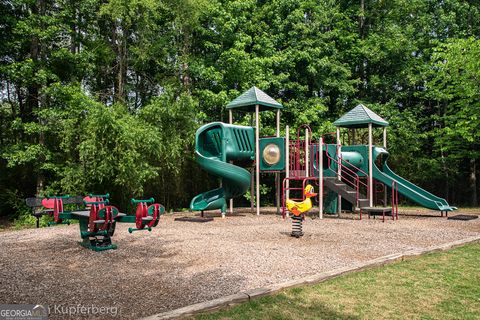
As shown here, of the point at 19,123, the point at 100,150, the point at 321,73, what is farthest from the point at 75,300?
the point at 321,73

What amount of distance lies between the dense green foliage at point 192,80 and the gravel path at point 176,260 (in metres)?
5.27

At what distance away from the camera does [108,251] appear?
Result: 7.85 metres

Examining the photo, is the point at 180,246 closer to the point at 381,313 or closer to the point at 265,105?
the point at 381,313

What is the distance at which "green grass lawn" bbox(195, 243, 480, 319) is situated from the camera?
4.22 m

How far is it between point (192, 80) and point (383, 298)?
20.2 metres

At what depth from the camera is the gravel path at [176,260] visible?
491 centimetres

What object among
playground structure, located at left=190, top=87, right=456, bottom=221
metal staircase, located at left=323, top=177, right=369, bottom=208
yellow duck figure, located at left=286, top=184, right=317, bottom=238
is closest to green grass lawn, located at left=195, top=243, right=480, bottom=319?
yellow duck figure, located at left=286, top=184, right=317, bottom=238

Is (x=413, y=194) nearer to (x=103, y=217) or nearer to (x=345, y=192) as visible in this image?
(x=345, y=192)

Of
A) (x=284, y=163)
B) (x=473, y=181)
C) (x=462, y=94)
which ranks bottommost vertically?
(x=473, y=181)

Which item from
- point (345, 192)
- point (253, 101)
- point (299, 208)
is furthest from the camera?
point (253, 101)

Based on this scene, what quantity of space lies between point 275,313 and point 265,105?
12671mm

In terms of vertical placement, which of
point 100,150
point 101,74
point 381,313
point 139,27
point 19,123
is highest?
point 139,27

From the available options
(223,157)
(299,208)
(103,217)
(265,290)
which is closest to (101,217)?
(103,217)

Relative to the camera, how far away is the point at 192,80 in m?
23.5
